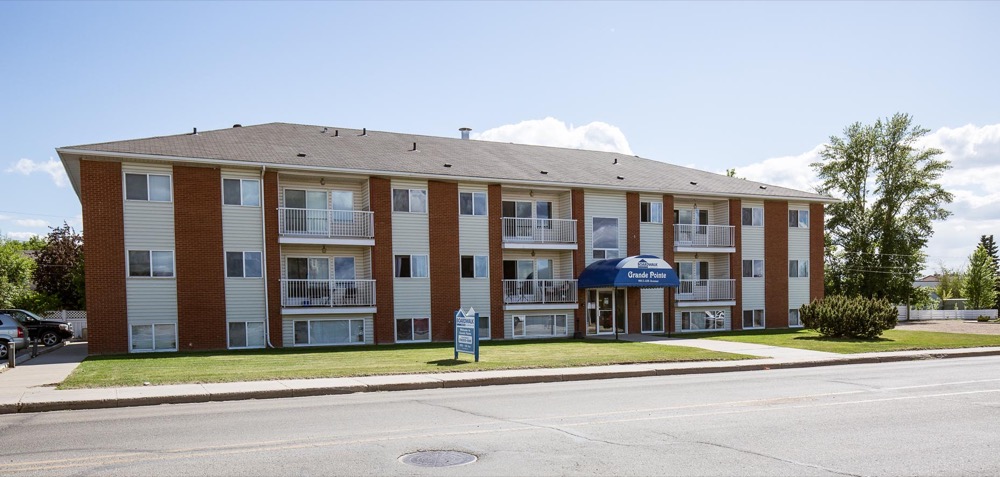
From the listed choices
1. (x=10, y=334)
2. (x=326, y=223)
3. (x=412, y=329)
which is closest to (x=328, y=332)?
(x=412, y=329)

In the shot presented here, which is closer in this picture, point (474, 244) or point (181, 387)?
point (181, 387)

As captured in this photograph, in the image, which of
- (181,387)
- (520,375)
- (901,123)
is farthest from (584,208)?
(901,123)

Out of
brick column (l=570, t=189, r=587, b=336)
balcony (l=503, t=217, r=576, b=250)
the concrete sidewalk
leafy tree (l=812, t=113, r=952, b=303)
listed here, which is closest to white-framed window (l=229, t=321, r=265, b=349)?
the concrete sidewalk

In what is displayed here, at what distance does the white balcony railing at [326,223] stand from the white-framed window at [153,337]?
5.16 metres

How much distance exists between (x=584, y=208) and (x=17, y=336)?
2183cm

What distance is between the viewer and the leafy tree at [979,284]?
64.6 metres

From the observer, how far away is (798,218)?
3866cm

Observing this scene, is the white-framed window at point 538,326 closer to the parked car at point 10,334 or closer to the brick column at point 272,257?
the brick column at point 272,257

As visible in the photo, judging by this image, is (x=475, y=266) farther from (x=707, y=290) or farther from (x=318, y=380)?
(x=318, y=380)

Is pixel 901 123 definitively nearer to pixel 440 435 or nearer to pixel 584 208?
pixel 584 208

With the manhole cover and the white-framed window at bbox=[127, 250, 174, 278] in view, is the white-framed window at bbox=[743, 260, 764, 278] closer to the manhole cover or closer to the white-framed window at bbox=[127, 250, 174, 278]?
the white-framed window at bbox=[127, 250, 174, 278]

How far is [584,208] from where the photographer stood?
32844 millimetres

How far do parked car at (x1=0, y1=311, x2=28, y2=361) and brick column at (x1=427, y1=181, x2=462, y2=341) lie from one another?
46.2ft

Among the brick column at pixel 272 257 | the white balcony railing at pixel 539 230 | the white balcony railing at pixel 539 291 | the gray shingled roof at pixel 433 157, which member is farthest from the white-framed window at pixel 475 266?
the brick column at pixel 272 257
